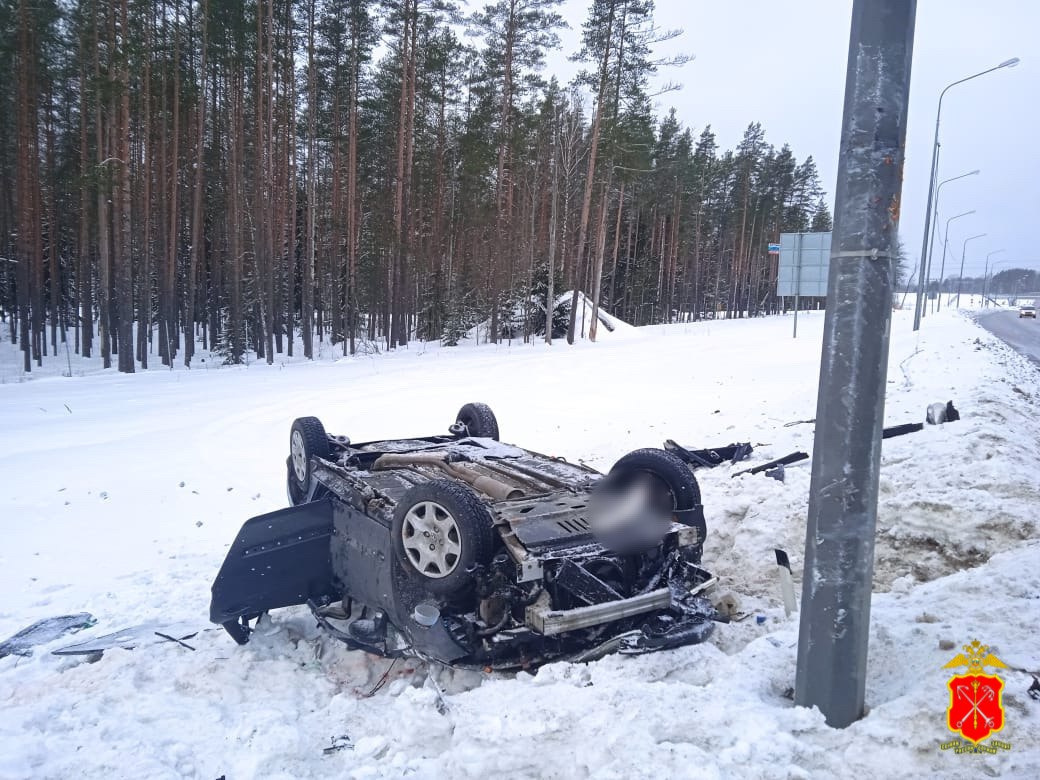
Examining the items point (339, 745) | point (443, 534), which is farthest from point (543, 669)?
point (339, 745)

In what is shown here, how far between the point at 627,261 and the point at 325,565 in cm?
4461

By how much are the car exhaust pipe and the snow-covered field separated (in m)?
1.17

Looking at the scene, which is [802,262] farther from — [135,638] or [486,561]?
[135,638]

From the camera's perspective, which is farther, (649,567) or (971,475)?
(971,475)

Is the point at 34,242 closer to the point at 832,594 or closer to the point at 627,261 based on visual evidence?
the point at 832,594

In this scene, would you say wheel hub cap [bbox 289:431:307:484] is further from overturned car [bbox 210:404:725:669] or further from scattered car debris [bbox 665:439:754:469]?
scattered car debris [bbox 665:439:754:469]

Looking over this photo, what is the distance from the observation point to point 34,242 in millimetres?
25594

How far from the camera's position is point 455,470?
4.95 m

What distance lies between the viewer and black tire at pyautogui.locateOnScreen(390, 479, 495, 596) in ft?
11.6

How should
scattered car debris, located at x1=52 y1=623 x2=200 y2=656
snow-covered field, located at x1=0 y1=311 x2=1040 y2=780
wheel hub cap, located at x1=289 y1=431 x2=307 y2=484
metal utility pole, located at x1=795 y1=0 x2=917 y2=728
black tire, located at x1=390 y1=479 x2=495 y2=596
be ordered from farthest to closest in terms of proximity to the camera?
wheel hub cap, located at x1=289 y1=431 x2=307 y2=484
scattered car debris, located at x1=52 y1=623 x2=200 y2=656
black tire, located at x1=390 y1=479 x2=495 y2=596
snow-covered field, located at x1=0 y1=311 x2=1040 y2=780
metal utility pole, located at x1=795 y1=0 x2=917 y2=728

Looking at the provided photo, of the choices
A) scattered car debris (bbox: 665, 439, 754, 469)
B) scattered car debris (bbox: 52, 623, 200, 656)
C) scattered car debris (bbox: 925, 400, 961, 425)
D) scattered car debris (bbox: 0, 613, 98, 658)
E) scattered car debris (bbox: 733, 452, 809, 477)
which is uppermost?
scattered car debris (bbox: 925, 400, 961, 425)

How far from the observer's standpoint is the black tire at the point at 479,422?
6.82 meters

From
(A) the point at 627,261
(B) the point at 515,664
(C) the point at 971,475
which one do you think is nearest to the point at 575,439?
(C) the point at 971,475

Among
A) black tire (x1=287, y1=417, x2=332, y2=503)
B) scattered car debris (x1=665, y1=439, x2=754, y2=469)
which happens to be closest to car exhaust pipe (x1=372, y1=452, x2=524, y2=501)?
black tire (x1=287, y1=417, x2=332, y2=503)
